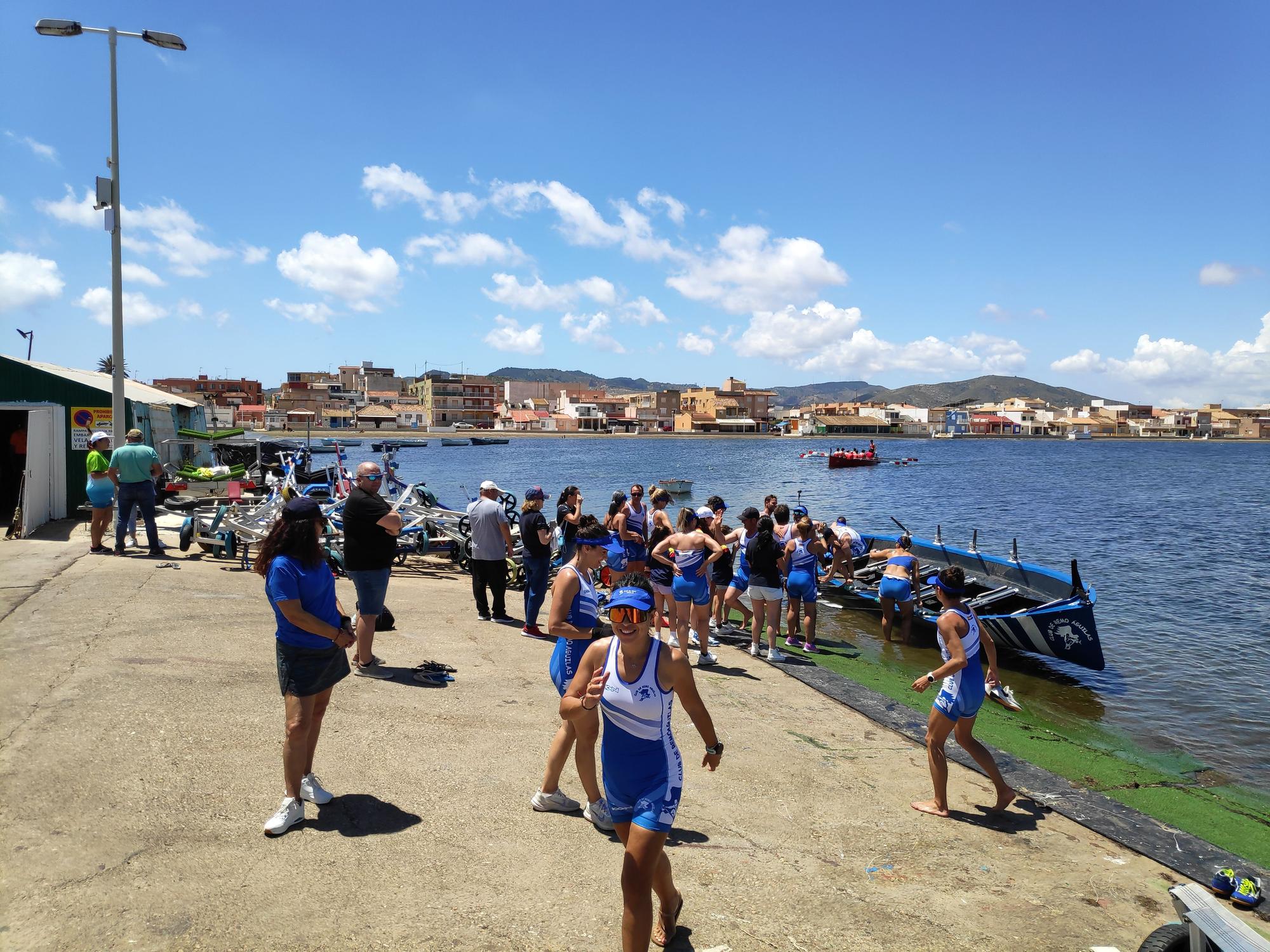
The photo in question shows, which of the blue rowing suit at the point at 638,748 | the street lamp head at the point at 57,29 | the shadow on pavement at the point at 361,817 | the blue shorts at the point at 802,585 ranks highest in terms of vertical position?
the street lamp head at the point at 57,29

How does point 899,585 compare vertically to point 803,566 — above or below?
below

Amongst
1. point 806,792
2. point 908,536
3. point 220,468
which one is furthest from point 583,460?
point 806,792

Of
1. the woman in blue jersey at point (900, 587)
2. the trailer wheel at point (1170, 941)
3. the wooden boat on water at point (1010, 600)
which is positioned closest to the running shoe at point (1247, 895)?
the trailer wheel at point (1170, 941)

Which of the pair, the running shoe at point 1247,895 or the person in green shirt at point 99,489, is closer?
the running shoe at point 1247,895

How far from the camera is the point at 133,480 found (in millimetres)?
10625

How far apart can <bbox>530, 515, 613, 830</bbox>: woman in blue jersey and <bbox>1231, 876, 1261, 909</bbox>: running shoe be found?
3.90 m

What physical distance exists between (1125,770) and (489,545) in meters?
7.36

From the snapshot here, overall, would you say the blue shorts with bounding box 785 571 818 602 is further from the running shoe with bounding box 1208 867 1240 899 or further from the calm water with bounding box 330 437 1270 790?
the running shoe with bounding box 1208 867 1240 899

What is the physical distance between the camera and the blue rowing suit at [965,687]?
560cm

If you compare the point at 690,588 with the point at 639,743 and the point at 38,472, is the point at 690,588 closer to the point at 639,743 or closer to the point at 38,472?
the point at 639,743

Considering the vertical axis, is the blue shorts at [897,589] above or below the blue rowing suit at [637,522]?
below

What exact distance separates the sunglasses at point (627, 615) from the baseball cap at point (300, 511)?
6.29 feet

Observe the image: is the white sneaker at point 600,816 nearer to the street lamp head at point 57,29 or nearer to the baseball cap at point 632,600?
the baseball cap at point 632,600

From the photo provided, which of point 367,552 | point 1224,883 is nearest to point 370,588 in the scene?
point 367,552
